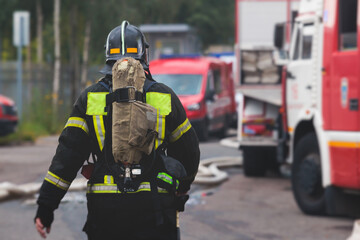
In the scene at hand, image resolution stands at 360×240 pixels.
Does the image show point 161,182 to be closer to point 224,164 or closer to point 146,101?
point 146,101

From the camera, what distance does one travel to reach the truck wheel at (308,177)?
1013 cm

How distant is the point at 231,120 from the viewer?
2675 centimetres

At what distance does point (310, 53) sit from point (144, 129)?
6774 mm

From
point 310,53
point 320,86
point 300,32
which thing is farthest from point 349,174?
point 300,32

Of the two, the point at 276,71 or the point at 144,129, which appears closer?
the point at 144,129

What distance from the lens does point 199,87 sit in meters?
23.1

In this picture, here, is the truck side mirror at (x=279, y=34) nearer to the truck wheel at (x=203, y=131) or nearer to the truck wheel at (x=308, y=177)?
the truck wheel at (x=308, y=177)

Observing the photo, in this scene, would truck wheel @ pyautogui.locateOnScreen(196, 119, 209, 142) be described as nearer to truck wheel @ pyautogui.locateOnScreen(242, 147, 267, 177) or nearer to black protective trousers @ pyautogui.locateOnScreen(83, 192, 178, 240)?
truck wheel @ pyautogui.locateOnScreen(242, 147, 267, 177)

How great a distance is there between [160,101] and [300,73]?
22.6 ft

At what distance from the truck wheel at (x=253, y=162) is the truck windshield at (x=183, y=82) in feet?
26.7

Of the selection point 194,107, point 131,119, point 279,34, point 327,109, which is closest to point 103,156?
point 131,119

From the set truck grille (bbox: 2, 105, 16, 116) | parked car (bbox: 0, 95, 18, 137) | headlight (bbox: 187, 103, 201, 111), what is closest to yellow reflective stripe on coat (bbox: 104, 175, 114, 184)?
parked car (bbox: 0, 95, 18, 137)

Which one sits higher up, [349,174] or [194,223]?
[349,174]

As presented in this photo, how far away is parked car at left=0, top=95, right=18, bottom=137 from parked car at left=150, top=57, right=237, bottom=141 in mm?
3655
